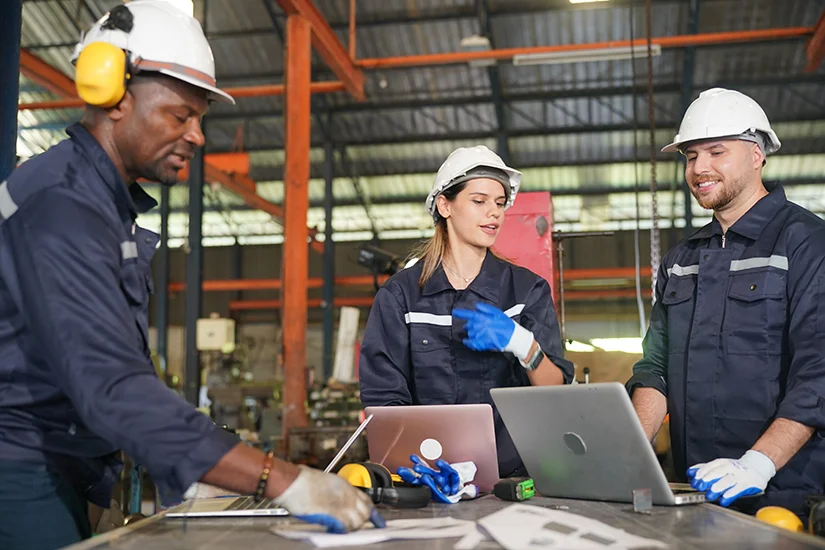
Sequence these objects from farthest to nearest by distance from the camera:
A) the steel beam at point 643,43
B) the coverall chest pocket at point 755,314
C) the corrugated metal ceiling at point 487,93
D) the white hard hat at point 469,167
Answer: the corrugated metal ceiling at point 487,93, the steel beam at point 643,43, the white hard hat at point 469,167, the coverall chest pocket at point 755,314

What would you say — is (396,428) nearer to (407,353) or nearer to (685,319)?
(407,353)

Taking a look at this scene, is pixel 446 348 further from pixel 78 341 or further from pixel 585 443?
pixel 78 341

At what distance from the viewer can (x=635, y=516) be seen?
1790 millimetres

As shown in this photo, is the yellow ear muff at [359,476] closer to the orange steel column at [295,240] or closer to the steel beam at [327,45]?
the orange steel column at [295,240]

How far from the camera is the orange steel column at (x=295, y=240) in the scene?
23.6 ft

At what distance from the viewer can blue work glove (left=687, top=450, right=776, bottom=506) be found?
6.51ft

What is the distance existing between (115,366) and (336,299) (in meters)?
17.1

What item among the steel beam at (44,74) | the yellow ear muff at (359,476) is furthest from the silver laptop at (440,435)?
the steel beam at (44,74)

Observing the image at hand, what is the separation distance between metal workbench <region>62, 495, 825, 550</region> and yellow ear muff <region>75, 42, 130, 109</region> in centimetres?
89

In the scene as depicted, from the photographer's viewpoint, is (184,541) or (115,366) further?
(184,541)

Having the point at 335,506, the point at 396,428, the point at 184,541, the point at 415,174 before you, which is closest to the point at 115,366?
the point at 184,541

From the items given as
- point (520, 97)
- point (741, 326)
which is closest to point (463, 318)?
point (741, 326)

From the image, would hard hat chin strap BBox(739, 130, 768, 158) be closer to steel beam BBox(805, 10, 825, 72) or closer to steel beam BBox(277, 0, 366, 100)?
steel beam BBox(277, 0, 366, 100)

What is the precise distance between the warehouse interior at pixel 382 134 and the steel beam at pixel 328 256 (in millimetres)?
50
